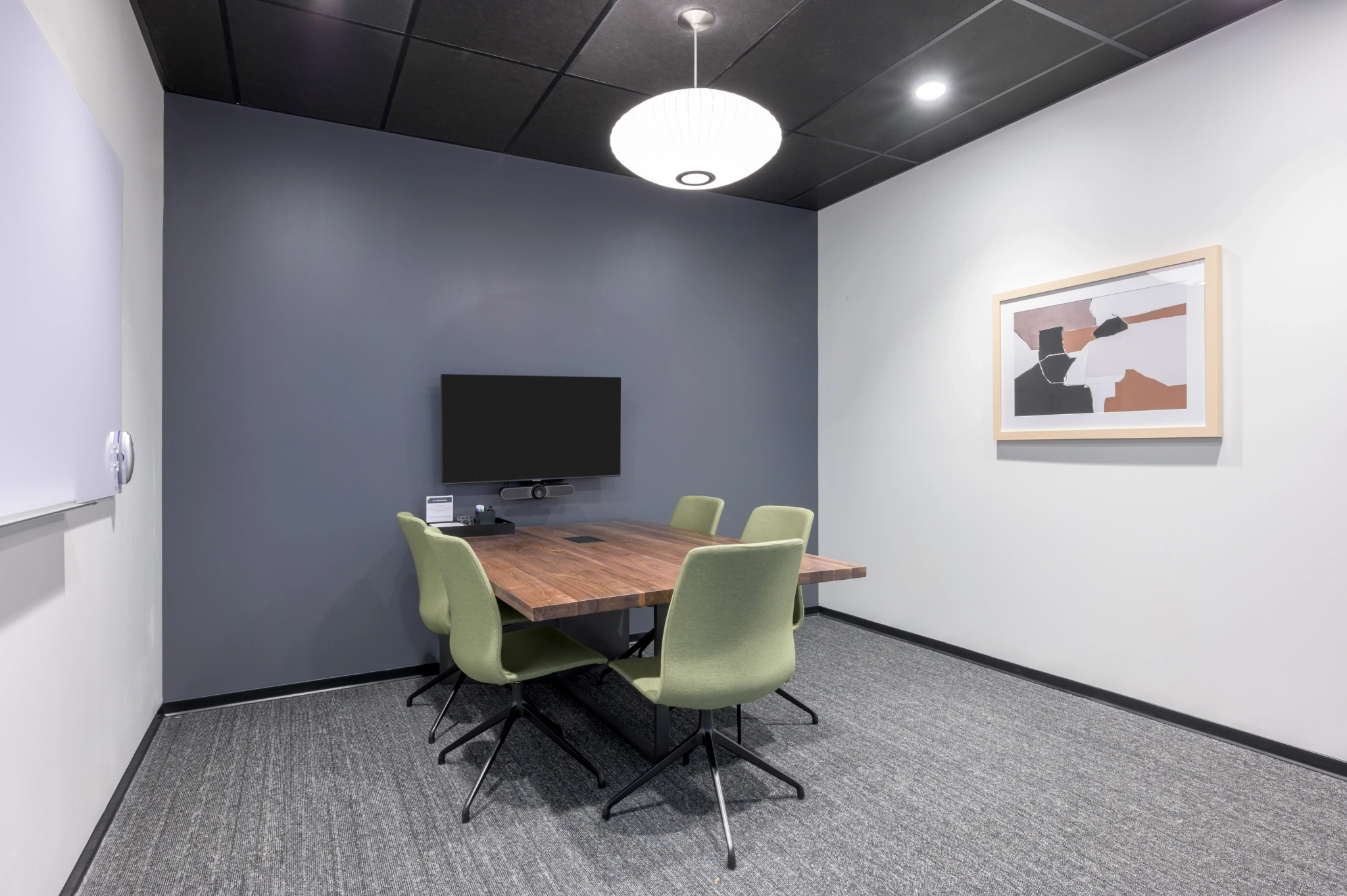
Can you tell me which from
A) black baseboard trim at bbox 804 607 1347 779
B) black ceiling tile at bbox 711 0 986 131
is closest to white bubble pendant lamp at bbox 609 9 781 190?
black ceiling tile at bbox 711 0 986 131

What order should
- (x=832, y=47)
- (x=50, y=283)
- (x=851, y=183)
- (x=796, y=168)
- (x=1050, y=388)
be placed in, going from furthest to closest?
(x=851, y=183), (x=796, y=168), (x=1050, y=388), (x=832, y=47), (x=50, y=283)

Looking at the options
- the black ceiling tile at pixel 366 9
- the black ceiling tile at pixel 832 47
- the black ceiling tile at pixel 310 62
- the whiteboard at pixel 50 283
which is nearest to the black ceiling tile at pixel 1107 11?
the black ceiling tile at pixel 832 47

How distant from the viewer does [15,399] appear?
4.84ft

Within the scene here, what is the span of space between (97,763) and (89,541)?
0.73 m

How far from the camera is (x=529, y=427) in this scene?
4070 millimetres

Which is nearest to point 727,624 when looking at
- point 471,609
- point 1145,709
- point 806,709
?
point 471,609

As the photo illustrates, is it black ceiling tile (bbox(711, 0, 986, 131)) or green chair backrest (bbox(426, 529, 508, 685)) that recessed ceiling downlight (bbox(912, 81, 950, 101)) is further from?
green chair backrest (bbox(426, 529, 508, 685))

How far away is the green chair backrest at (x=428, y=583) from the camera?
2984 mm

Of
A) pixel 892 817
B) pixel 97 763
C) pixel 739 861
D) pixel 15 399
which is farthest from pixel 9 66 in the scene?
pixel 892 817

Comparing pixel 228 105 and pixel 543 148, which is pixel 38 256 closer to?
pixel 228 105

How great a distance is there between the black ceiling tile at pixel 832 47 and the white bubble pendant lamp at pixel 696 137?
1.54 ft

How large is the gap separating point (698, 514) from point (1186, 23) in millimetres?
3138

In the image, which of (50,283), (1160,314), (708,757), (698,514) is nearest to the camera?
(50,283)

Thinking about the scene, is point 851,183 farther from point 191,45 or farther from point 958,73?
point 191,45
